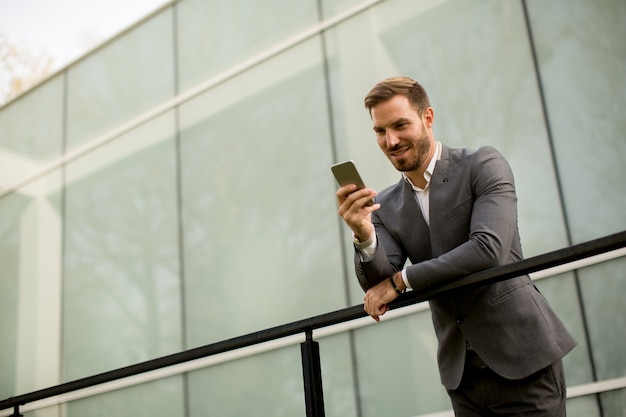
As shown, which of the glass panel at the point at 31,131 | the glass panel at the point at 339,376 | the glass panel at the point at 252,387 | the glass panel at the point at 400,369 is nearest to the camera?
the glass panel at the point at 400,369

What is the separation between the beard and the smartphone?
0.25 metres

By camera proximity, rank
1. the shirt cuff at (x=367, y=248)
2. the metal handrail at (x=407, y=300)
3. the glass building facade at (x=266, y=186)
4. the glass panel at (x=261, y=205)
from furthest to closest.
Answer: the glass panel at (x=261, y=205), the glass building facade at (x=266, y=186), the shirt cuff at (x=367, y=248), the metal handrail at (x=407, y=300)

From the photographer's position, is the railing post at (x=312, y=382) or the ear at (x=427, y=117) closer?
the railing post at (x=312, y=382)

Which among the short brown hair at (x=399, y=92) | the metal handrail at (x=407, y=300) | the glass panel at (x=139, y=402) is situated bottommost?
the metal handrail at (x=407, y=300)

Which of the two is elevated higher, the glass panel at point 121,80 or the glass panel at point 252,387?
the glass panel at point 121,80

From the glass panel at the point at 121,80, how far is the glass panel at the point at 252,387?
3097 mm

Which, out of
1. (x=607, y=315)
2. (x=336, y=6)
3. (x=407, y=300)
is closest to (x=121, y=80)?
(x=336, y=6)

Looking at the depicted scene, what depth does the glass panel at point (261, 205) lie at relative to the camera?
6188mm

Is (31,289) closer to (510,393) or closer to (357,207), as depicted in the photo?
(357,207)

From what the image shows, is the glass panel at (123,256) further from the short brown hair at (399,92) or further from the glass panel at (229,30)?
the short brown hair at (399,92)

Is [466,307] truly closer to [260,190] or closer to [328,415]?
[328,415]

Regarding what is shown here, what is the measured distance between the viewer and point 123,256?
769 cm

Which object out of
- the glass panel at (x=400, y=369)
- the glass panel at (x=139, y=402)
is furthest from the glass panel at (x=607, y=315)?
the glass panel at (x=139, y=402)

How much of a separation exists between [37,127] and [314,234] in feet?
15.9
